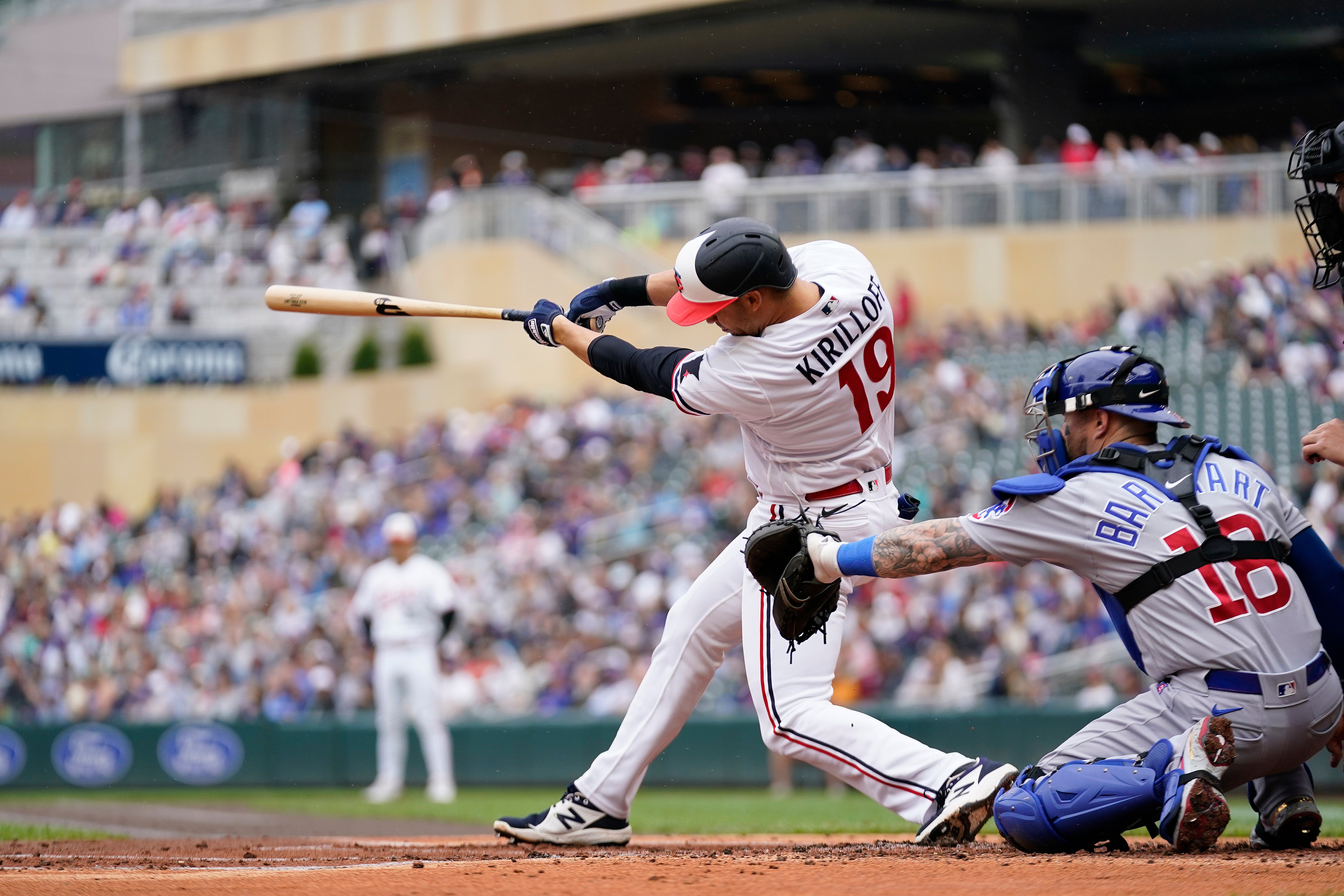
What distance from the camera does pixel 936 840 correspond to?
4156mm

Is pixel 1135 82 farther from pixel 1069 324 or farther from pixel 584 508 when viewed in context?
pixel 584 508

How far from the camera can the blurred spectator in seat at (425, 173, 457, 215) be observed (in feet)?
71.2

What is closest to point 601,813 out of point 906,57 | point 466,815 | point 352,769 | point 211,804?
point 466,815

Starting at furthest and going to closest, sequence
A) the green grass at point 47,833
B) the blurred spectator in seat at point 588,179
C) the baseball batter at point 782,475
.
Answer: the blurred spectator in seat at point 588,179, the green grass at point 47,833, the baseball batter at point 782,475

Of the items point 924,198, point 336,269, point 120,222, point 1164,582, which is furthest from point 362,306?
point 120,222

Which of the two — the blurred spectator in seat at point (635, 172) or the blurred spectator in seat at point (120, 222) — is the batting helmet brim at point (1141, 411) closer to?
the blurred spectator in seat at point (635, 172)

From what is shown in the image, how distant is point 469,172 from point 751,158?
4.25 metres

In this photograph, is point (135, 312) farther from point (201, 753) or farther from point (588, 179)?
point (201, 753)

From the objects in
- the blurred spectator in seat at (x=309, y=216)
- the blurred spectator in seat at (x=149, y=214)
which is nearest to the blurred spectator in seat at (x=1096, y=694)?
the blurred spectator in seat at (x=309, y=216)

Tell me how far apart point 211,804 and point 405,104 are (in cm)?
1752

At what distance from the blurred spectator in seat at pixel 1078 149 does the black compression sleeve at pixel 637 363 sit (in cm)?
1376

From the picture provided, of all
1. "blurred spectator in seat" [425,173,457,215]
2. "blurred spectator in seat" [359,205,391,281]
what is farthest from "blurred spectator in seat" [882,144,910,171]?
"blurred spectator in seat" [359,205,391,281]

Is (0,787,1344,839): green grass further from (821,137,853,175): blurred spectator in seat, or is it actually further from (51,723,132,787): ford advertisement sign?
(821,137,853,175): blurred spectator in seat

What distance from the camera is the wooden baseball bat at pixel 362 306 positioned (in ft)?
16.2
